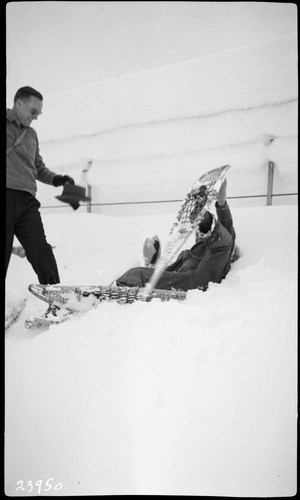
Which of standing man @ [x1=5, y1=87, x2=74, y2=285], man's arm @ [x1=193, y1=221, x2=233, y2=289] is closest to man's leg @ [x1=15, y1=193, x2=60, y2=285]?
standing man @ [x1=5, y1=87, x2=74, y2=285]

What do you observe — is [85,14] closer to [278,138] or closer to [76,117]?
[76,117]

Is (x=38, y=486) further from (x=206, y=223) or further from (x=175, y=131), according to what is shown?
(x=175, y=131)

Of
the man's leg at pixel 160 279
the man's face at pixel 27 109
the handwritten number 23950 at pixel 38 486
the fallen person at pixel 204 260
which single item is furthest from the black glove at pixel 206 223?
the handwritten number 23950 at pixel 38 486

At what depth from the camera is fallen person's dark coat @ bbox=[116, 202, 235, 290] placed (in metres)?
1.30

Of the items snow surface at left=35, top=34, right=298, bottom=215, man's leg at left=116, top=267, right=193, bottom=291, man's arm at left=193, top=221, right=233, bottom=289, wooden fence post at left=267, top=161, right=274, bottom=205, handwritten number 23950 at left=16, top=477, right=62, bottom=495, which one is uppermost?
snow surface at left=35, top=34, right=298, bottom=215

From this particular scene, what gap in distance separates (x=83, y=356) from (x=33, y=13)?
1055 mm

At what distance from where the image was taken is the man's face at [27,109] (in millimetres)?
1250

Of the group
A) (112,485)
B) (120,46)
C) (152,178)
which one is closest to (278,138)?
(152,178)

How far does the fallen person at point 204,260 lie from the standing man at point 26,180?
27 centimetres

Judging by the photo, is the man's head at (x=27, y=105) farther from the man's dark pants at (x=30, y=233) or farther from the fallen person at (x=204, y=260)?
the fallen person at (x=204, y=260)

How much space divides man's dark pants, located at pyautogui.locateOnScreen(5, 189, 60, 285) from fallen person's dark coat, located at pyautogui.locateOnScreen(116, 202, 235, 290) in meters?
0.23

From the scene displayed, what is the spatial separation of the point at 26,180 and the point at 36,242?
7.8 inches

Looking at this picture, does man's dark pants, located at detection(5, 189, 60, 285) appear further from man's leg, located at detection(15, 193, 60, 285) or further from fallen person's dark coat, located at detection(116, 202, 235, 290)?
fallen person's dark coat, located at detection(116, 202, 235, 290)

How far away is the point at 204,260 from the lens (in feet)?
4.39
